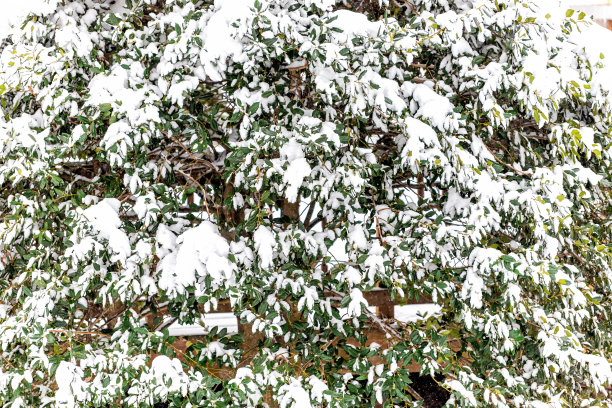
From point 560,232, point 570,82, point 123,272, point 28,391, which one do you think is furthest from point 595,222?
point 28,391

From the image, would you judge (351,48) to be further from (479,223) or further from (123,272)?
(123,272)

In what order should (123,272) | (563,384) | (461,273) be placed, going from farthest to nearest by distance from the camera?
(563,384) → (461,273) → (123,272)

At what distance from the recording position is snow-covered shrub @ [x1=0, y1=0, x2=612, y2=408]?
2451mm

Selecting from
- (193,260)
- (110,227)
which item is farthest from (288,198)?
(110,227)

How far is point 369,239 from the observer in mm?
2754

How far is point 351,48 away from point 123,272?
1.46 m

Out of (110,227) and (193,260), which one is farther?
(110,227)

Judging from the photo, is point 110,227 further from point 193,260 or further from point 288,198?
point 288,198

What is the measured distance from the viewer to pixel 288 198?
2.43 m

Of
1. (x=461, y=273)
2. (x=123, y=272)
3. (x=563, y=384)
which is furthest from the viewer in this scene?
(x=563, y=384)

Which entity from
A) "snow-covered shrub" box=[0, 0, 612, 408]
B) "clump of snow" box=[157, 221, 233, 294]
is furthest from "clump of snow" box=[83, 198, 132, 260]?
"clump of snow" box=[157, 221, 233, 294]

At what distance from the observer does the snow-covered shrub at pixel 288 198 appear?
8.04 feet

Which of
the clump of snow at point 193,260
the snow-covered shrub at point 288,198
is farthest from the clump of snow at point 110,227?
the clump of snow at point 193,260

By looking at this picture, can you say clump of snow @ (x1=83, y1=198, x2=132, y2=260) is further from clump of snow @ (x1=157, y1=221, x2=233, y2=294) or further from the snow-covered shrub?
clump of snow @ (x1=157, y1=221, x2=233, y2=294)
